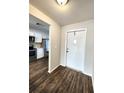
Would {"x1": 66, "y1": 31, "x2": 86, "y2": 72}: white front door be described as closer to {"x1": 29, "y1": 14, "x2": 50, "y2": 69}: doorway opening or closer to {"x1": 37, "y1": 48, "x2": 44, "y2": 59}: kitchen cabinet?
{"x1": 29, "y1": 14, "x2": 50, "y2": 69}: doorway opening

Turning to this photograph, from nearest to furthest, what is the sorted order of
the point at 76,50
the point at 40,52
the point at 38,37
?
1. the point at 76,50
2. the point at 38,37
3. the point at 40,52

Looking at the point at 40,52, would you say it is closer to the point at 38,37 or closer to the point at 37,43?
the point at 37,43

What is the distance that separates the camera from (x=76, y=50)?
3654mm

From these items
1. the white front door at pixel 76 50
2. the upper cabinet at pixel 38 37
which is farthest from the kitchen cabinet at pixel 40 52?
the white front door at pixel 76 50

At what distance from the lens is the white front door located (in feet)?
11.2

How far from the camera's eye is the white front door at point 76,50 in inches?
134

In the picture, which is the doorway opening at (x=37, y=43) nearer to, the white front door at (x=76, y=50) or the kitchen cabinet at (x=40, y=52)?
the kitchen cabinet at (x=40, y=52)

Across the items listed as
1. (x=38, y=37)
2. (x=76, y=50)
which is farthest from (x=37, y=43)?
(x=76, y=50)

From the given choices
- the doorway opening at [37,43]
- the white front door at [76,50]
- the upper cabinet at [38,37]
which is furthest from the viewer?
Result: the upper cabinet at [38,37]

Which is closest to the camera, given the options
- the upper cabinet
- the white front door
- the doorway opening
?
the white front door

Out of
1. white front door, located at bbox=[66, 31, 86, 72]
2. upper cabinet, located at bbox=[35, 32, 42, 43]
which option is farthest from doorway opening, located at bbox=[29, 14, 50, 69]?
white front door, located at bbox=[66, 31, 86, 72]
